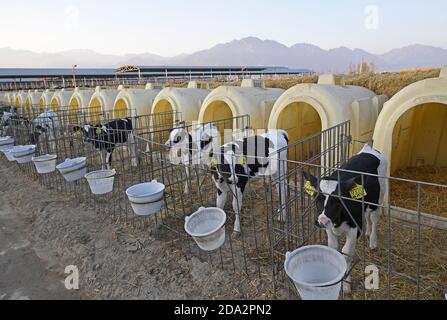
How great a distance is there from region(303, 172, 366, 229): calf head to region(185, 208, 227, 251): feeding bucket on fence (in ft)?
3.80

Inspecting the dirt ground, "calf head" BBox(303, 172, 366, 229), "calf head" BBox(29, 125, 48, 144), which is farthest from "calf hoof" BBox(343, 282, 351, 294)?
"calf head" BBox(29, 125, 48, 144)

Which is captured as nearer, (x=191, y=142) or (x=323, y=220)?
(x=323, y=220)

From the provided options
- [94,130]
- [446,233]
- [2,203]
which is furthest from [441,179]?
[2,203]

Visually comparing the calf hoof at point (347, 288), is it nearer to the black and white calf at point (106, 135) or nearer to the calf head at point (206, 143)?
the calf head at point (206, 143)

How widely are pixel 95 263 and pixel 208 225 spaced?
5.92 ft

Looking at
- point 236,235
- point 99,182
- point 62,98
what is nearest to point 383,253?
point 236,235

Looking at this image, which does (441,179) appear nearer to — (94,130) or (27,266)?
(27,266)

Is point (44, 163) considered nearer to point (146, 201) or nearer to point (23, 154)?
point (23, 154)

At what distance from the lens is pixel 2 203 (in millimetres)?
7520

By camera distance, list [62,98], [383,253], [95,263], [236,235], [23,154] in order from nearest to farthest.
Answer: [383,253] → [95,263] → [236,235] → [23,154] → [62,98]

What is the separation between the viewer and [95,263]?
470cm

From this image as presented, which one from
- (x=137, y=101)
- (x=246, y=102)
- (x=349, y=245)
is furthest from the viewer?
(x=137, y=101)

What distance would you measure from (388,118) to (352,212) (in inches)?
98.8

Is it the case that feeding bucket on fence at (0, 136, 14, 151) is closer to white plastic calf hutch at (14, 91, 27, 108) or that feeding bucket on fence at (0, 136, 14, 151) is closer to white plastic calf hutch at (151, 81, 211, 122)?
white plastic calf hutch at (151, 81, 211, 122)
